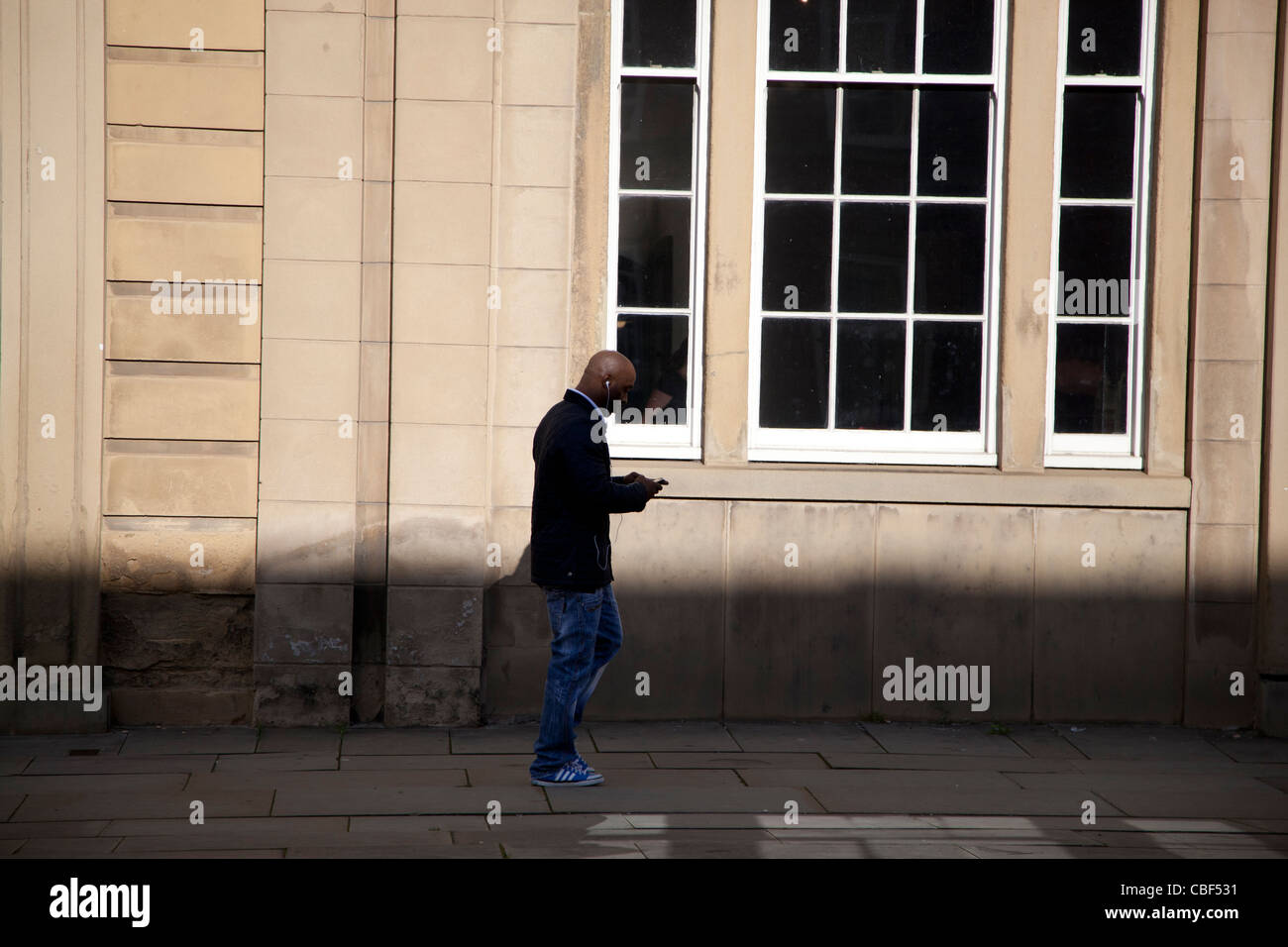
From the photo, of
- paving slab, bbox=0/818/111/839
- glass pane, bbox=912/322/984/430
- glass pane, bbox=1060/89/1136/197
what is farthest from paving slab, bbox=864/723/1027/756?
paving slab, bbox=0/818/111/839

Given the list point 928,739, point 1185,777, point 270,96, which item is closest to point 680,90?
point 270,96

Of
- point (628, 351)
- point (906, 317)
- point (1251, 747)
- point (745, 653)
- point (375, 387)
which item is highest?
point (906, 317)

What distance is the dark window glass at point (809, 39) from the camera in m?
7.84

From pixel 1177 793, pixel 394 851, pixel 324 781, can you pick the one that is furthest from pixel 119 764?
pixel 1177 793

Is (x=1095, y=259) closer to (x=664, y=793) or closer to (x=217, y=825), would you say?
(x=664, y=793)

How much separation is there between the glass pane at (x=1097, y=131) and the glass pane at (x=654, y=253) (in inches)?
91.8

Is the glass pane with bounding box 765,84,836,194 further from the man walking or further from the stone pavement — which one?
the stone pavement

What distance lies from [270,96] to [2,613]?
10.5 ft

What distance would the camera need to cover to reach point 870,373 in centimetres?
801

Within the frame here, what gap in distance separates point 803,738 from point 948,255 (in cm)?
300

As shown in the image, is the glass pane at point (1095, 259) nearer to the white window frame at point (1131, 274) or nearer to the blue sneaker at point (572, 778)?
the white window frame at point (1131, 274)

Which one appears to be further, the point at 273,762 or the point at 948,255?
the point at 948,255

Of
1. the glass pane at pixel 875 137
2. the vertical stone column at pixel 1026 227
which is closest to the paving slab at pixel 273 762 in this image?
the vertical stone column at pixel 1026 227
